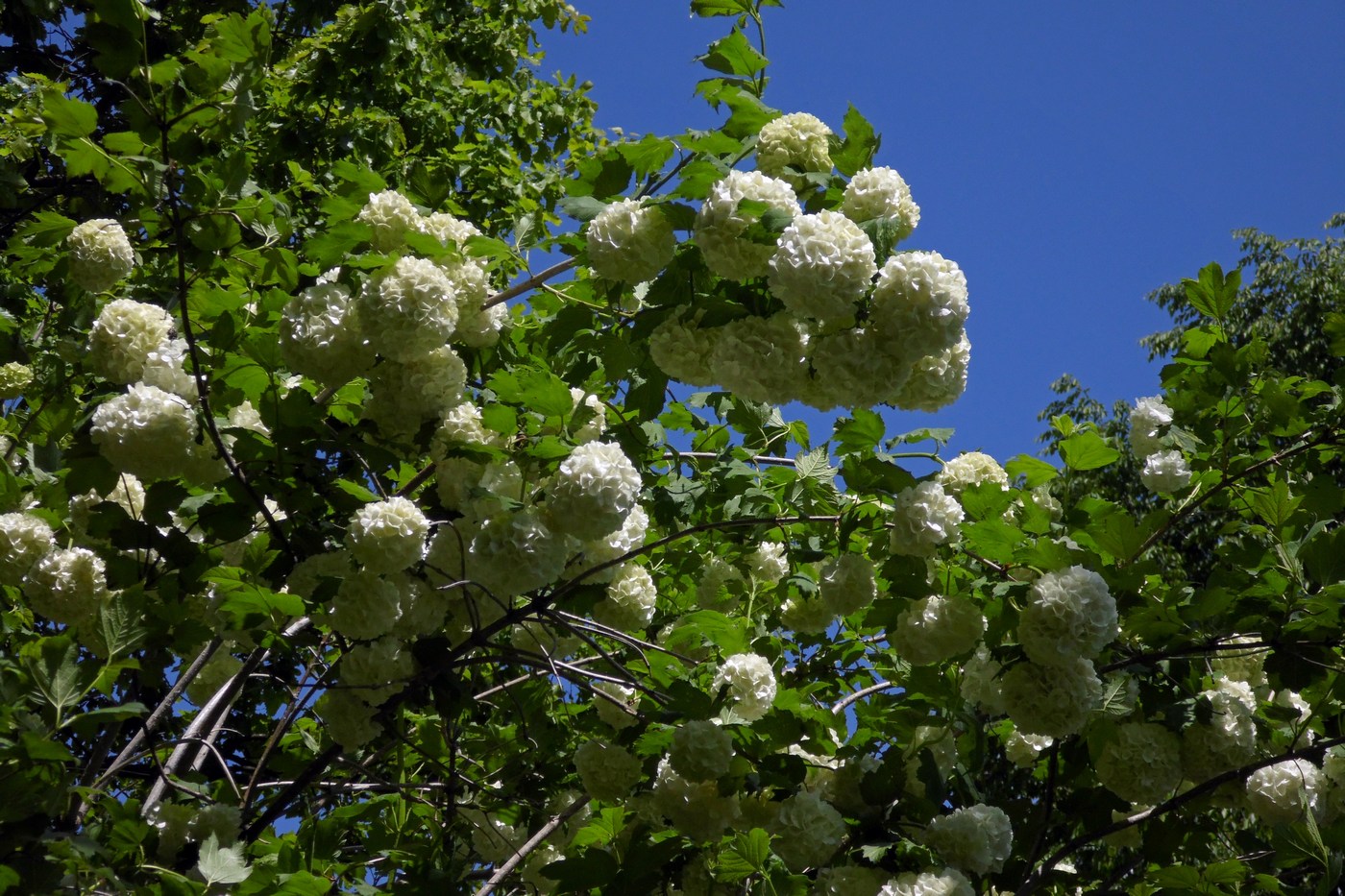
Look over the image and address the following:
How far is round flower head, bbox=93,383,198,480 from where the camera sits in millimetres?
2451

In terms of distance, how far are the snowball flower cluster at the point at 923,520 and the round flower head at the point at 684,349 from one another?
0.56 m

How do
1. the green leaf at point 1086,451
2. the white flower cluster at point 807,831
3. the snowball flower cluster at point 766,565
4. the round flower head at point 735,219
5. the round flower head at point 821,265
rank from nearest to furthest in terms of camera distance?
the round flower head at point 821,265 → the round flower head at point 735,219 → the white flower cluster at point 807,831 → the green leaf at point 1086,451 → the snowball flower cluster at point 766,565

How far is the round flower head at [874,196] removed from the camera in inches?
93.9

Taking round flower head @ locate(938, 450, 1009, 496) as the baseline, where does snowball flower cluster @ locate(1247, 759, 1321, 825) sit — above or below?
below

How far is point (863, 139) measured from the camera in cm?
251

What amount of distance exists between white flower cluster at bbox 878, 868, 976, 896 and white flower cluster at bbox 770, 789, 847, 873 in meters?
0.16

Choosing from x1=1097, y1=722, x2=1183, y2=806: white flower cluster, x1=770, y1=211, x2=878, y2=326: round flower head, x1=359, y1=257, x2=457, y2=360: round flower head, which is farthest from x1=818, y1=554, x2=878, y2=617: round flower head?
x1=359, y1=257, x2=457, y2=360: round flower head

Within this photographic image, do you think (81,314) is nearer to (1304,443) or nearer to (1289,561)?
(1289,561)

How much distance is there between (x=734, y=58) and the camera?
2.58 metres

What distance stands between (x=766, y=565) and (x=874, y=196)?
5.24 feet

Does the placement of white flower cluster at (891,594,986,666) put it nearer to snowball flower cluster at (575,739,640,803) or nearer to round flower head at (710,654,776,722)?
round flower head at (710,654,776,722)

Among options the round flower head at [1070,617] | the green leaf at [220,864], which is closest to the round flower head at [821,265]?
the round flower head at [1070,617]

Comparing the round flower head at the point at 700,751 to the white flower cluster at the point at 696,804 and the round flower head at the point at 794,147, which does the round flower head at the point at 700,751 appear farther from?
the round flower head at the point at 794,147

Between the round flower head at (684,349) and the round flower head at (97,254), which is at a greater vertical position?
the round flower head at (97,254)
